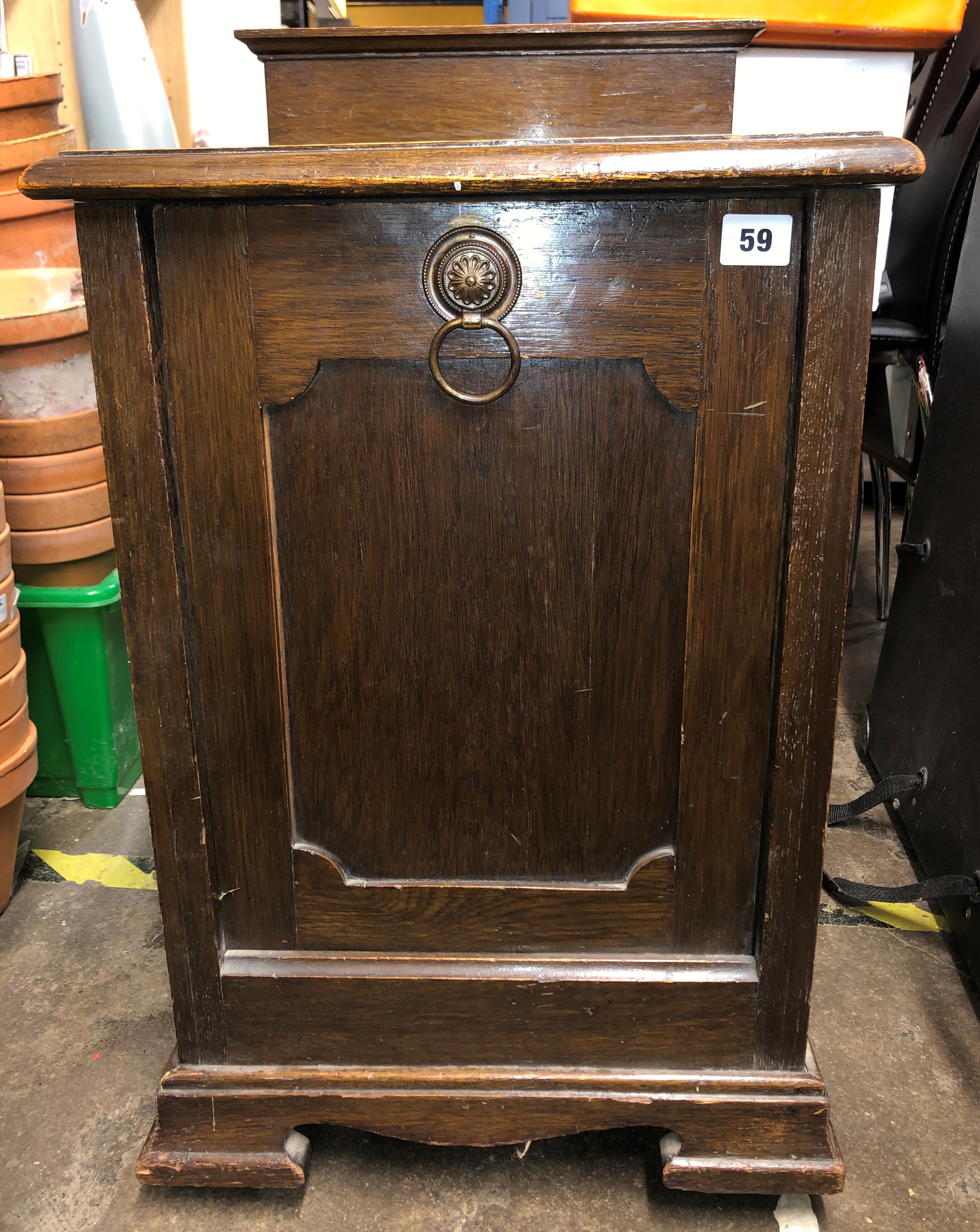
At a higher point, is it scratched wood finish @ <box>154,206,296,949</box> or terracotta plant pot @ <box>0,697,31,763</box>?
scratched wood finish @ <box>154,206,296,949</box>

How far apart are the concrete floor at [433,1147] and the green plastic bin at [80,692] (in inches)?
12.0

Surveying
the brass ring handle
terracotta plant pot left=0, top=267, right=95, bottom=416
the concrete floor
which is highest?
the brass ring handle

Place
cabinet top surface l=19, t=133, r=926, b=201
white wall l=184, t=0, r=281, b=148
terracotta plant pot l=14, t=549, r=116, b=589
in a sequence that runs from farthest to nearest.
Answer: white wall l=184, t=0, r=281, b=148 → terracotta plant pot l=14, t=549, r=116, b=589 → cabinet top surface l=19, t=133, r=926, b=201

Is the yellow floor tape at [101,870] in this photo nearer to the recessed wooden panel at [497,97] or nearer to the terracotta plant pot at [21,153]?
the terracotta plant pot at [21,153]

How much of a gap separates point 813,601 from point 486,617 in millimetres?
304

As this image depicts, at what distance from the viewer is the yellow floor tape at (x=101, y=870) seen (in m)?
1.75

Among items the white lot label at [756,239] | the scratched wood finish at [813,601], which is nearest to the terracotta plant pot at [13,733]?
the scratched wood finish at [813,601]

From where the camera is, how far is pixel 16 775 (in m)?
1.61

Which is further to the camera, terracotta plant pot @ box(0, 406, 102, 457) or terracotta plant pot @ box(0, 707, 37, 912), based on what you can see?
terracotta plant pot @ box(0, 406, 102, 457)

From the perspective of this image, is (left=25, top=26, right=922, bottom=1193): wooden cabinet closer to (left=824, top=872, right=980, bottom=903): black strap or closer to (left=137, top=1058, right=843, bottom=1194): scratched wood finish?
(left=137, top=1058, right=843, bottom=1194): scratched wood finish

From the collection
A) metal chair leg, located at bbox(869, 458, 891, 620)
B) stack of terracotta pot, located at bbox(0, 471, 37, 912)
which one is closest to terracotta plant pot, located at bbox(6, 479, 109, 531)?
stack of terracotta pot, located at bbox(0, 471, 37, 912)

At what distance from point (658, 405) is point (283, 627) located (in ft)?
1.35

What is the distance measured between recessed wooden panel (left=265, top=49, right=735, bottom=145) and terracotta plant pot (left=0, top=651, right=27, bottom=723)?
3.10 feet

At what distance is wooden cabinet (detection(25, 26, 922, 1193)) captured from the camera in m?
0.90
